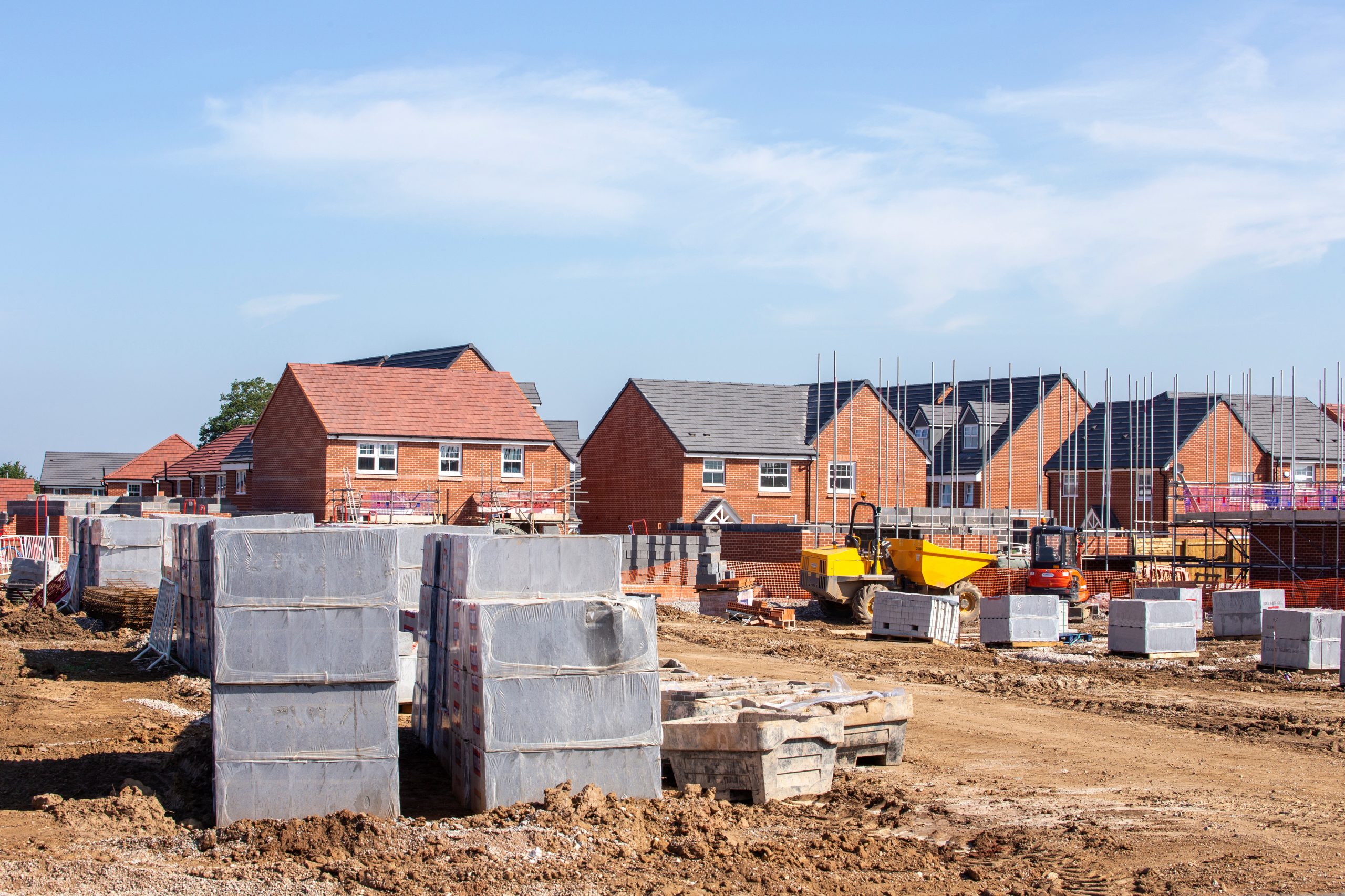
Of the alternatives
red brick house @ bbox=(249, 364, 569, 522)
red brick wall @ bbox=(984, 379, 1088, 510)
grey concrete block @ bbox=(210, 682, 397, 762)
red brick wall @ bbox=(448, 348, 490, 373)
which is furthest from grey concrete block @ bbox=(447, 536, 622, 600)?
red brick wall @ bbox=(984, 379, 1088, 510)

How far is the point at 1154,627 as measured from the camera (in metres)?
21.7

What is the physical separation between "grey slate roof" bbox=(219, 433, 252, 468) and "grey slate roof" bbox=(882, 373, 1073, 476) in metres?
25.0

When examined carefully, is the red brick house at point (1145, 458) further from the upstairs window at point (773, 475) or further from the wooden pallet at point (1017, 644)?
the wooden pallet at point (1017, 644)

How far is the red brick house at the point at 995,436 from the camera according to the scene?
181 feet

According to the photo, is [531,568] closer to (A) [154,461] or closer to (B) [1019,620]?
(B) [1019,620]

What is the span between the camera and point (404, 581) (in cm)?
1568

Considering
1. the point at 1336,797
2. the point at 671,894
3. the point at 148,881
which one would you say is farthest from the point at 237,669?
the point at 1336,797

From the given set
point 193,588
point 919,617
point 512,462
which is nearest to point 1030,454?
point 512,462

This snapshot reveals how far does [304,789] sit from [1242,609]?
2062cm

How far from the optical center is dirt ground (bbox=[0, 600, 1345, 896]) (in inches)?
305

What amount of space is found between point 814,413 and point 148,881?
40.1m

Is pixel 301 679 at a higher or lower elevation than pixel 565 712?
higher

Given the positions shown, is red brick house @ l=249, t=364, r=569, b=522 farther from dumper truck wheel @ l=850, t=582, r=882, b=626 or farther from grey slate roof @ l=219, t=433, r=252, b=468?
dumper truck wheel @ l=850, t=582, r=882, b=626

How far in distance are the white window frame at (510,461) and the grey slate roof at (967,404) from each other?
1672 cm
